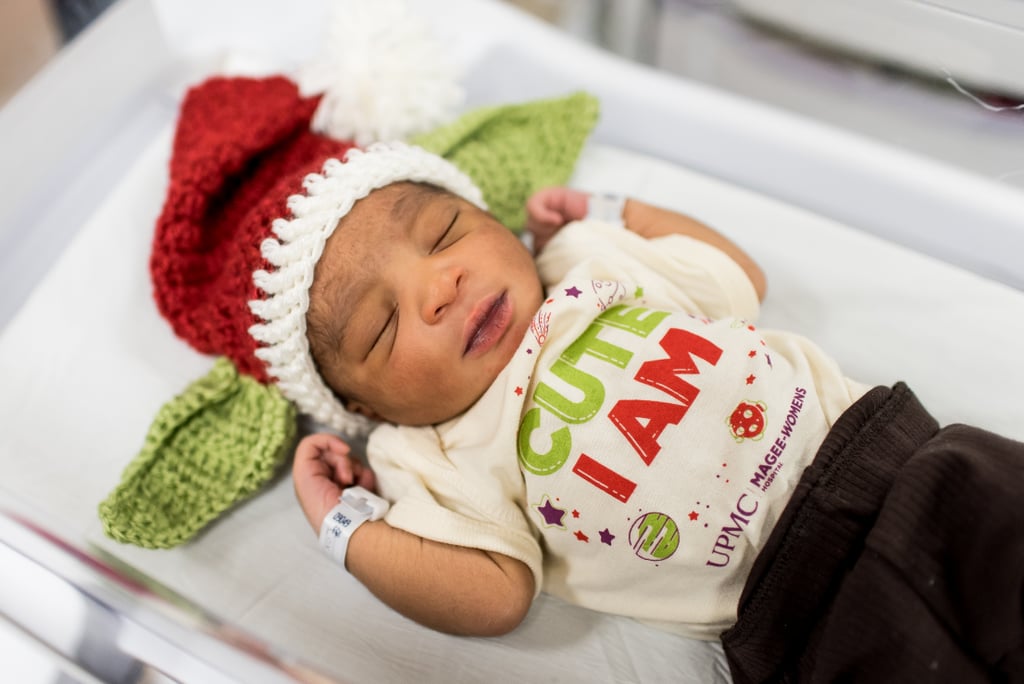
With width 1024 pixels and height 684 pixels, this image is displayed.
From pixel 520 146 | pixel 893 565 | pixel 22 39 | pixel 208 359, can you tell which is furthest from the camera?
pixel 22 39

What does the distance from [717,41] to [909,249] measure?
0.56 m

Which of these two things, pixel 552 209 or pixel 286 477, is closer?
pixel 286 477

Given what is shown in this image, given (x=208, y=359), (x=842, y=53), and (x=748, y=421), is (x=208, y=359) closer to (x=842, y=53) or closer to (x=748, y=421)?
(x=748, y=421)

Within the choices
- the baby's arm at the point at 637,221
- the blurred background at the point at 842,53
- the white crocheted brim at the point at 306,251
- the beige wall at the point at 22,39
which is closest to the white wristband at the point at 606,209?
the baby's arm at the point at 637,221

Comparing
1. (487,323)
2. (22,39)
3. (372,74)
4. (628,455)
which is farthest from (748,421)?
(22,39)

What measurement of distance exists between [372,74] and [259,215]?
31 centimetres

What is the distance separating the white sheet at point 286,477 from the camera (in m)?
0.88

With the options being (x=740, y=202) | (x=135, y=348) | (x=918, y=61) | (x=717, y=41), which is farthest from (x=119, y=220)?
(x=918, y=61)

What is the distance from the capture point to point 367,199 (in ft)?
3.01

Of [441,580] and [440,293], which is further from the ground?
[440,293]

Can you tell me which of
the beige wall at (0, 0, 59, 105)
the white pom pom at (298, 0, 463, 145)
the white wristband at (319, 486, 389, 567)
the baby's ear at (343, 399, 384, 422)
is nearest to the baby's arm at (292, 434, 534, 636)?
the white wristband at (319, 486, 389, 567)

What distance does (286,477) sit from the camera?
1.03m

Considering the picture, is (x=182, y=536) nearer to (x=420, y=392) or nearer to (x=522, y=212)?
(x=420, y=392)

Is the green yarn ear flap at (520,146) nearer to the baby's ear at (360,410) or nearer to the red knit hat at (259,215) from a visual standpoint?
the red knit hat at (259,215)
